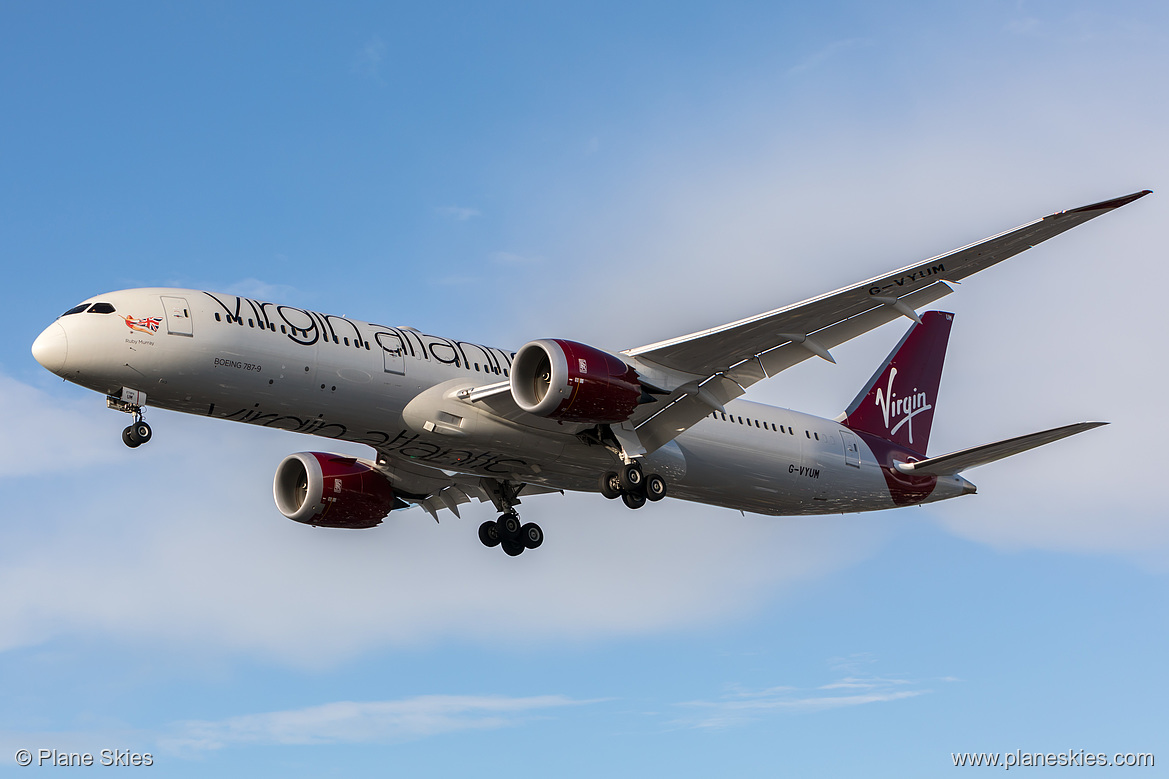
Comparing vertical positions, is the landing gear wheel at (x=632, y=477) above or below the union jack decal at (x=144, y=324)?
below

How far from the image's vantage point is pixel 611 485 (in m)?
30.7

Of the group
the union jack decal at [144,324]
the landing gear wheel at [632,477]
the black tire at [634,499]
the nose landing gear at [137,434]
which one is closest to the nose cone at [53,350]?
the union jack decal at [144,324]

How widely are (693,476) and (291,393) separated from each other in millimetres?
10923

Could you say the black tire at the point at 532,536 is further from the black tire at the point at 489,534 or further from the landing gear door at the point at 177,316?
the landing gear door at the point at 177,316

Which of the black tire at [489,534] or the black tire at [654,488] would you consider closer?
the black tire at [654,488]

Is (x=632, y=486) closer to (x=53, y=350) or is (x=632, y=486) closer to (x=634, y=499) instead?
(x=634, y=499)

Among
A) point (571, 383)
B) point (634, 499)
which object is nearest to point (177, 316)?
point (571, 383)

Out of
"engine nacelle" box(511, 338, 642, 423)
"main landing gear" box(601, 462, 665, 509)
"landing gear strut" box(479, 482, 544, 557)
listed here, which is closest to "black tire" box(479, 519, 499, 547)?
"landing gear strut" box(479, 482, 544, 557)

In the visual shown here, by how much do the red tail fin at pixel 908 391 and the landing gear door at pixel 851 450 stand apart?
118 centimetres

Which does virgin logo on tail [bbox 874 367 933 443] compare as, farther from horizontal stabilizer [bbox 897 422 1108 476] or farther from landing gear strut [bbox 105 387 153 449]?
landing gear strut [bbox 105 387 153 449]

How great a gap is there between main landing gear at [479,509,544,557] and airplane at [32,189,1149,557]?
51 millimetres

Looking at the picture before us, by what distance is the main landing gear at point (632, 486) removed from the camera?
30000 mm

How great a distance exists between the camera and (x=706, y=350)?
29.2 m

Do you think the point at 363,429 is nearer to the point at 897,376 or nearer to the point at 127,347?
the point at 127,347
